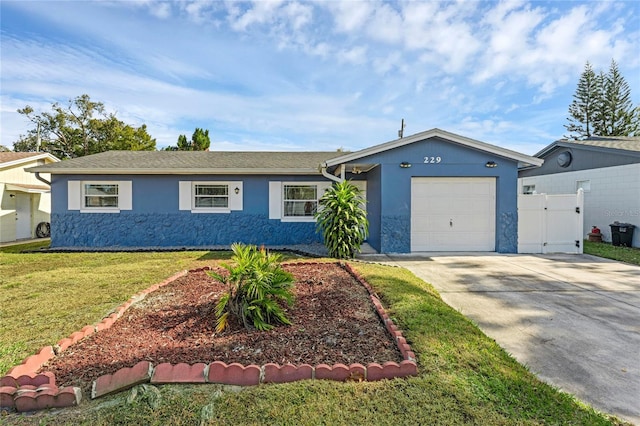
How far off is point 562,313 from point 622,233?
1006 cm

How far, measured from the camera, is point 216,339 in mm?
3422

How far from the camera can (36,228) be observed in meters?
15.0

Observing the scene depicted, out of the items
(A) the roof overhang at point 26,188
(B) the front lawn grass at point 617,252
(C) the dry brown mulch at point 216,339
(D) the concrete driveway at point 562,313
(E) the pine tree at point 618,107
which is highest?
(E) the pine tree at point 618,107

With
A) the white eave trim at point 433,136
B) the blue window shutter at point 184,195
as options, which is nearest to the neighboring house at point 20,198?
the blue window shutter at point 184,195

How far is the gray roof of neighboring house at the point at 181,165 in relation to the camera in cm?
1088

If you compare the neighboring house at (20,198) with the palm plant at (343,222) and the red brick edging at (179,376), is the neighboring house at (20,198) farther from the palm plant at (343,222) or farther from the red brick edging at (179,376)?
the red brick edging at (179,376)

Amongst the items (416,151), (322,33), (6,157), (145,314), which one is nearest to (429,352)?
(145,314)

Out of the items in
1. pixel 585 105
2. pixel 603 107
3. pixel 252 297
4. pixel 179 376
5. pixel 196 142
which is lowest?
pixel 179 376

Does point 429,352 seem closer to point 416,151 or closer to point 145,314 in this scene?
point 145,314

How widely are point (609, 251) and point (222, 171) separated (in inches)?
492

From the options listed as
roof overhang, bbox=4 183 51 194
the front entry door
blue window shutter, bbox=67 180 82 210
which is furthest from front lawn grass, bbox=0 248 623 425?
the front entry door

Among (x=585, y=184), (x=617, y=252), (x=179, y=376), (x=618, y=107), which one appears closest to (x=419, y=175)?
(x=617, y=252)

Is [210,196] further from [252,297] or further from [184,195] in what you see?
[252,297]

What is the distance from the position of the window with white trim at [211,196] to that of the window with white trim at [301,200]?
218 centimetres
